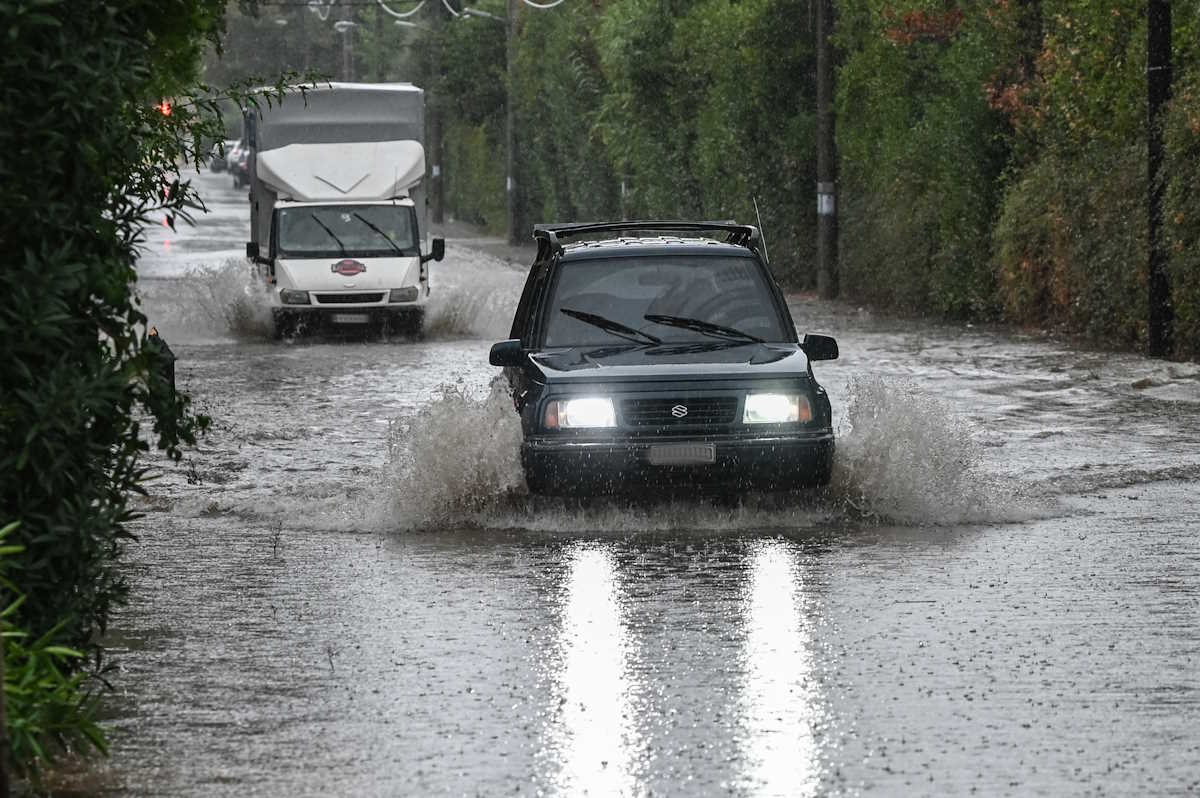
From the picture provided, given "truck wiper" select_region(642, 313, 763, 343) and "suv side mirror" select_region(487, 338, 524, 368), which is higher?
"truck wiper" select_region(642, 313, 763, 343)

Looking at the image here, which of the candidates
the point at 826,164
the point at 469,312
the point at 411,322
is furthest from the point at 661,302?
the point at 826,164

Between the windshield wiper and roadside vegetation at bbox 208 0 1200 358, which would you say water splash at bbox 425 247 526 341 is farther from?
roadside vegetation at bbox 208 0 1200 358

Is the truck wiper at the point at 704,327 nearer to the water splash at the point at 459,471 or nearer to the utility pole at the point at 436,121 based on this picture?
the water splash at the point at 459,471

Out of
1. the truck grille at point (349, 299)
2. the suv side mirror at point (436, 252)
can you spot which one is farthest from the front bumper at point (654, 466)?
the suv side mirror at point (436, 252)

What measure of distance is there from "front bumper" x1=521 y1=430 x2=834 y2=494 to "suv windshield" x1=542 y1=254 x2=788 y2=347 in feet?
3.45

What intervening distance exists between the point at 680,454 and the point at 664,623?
2.70 metres

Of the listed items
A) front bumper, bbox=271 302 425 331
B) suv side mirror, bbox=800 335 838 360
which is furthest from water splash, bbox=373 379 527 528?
front bumper, bbox=271 302 425 331

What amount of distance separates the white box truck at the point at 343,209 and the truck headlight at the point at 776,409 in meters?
16.6

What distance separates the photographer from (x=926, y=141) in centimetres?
3116

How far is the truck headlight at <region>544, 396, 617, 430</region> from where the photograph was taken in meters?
12.4

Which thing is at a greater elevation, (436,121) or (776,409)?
(436,121)

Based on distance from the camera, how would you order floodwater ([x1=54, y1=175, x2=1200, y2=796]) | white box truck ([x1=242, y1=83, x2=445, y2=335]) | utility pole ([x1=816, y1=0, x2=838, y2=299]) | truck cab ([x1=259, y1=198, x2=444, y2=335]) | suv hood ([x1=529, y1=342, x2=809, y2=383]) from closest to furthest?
1. floodwater ([x1=54, y1=175, x2=1200, y2=796])
2. suv hood ([x1=529, y1=342, x2=809, y2=383])
3. truck cab ([x1=259, y1=198, x2=444, y2=335])
4. white box truck ([x1=242, y1=83, x2=445, y2=335])
5. utility pole ([x1=816, y1=0, x2=838, y2=299])

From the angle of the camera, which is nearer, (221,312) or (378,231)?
(378,231)

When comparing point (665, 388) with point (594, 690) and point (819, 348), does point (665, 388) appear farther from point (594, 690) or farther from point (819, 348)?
point (594, 690)
